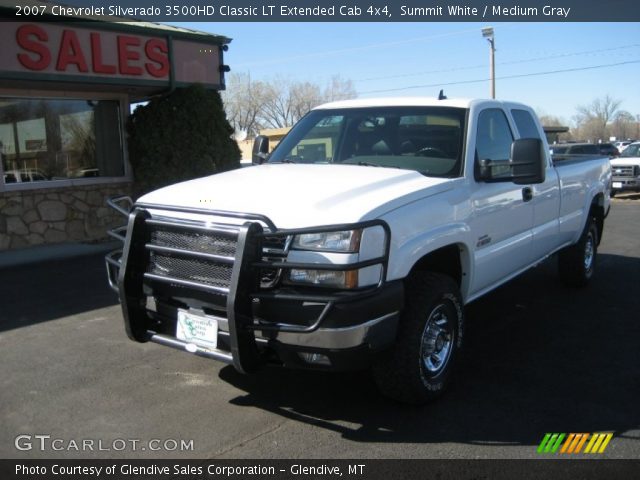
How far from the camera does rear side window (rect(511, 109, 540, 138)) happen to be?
564 centimetres

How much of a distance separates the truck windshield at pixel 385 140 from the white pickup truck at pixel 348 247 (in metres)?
0.01

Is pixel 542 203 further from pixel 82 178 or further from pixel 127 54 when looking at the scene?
pixel 82 178

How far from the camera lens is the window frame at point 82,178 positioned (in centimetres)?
1034

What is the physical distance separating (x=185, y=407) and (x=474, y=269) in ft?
7.36

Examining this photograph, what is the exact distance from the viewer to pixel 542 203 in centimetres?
560

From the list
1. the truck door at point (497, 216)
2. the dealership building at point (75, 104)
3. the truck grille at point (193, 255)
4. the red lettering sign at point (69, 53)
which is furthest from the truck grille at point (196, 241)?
the red lettering sign at point (69, 53)

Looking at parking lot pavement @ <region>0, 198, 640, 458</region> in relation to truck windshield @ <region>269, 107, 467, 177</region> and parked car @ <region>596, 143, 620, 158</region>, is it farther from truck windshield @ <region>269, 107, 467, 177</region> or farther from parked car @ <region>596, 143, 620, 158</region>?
parked car @ <region>596, 143, 620, 158</region>

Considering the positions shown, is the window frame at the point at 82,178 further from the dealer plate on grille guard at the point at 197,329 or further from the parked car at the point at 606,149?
the parked car at the point at 606,149

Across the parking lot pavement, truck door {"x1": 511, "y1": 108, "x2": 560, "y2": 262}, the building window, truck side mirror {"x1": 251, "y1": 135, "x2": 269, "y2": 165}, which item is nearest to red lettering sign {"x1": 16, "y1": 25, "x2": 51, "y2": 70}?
the building window

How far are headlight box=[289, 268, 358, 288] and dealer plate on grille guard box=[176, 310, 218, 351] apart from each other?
54cm

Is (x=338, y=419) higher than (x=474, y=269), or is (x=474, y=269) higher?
(x=474, y=269)
